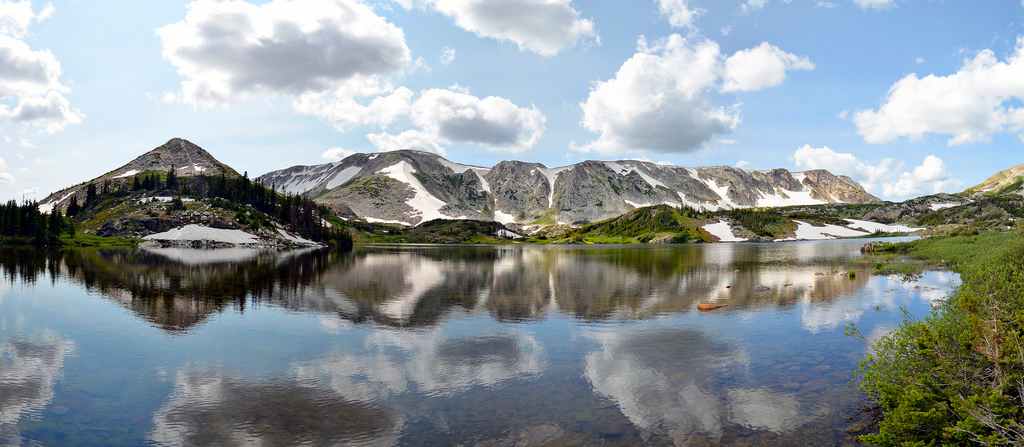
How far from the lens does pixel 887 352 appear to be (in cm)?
2356

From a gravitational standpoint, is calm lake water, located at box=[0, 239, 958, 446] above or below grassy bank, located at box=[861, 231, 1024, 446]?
below

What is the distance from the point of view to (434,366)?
35469 mm

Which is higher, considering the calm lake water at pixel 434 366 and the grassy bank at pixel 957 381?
the grassy bank at pixel 957 381

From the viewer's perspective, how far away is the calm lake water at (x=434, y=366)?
24.3 metres

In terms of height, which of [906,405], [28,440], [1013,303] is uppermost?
[1013,303]

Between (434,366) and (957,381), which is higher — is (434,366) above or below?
below

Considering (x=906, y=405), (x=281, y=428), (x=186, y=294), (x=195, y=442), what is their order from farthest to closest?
(x=186, y=294), (x=281, y=428), (x=195, y=442), (x=906, y=405)

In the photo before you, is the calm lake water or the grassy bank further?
the calm lake water

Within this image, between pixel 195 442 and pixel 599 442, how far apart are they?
697 inches

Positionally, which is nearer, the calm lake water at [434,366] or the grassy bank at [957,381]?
the grassy bank at [957,381]

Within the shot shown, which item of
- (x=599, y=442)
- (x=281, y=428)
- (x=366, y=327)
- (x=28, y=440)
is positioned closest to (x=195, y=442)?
(x=281, y=428)

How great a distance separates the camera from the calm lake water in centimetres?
2430

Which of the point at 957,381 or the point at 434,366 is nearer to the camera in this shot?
the point at 957,381

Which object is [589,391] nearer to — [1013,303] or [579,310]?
[1013,303]
